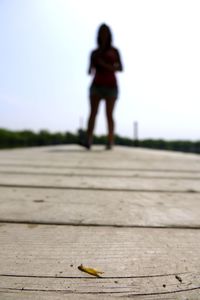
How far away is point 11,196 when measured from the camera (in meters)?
0.99

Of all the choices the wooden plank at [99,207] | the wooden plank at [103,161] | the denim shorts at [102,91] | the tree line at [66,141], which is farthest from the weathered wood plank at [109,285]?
the tree line at [66,141]

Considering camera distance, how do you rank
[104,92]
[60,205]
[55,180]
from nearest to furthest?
[60,205], [55,180], [104,92]

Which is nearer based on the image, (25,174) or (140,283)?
(140,283)

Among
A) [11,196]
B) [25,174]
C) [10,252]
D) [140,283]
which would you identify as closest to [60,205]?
[11,196]

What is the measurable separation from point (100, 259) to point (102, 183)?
2.55 ft

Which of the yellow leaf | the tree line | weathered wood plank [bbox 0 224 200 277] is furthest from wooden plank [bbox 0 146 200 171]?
the tree line

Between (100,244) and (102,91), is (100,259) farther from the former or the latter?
(102,91)

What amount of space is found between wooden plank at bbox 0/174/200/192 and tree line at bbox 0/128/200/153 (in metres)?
5.70

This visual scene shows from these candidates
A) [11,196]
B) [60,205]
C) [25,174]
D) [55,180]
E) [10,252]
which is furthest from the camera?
[25,174]

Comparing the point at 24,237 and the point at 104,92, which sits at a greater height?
the point at 104,92

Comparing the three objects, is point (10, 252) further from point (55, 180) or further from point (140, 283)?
point (55, 180)

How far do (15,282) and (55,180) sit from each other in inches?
35.7

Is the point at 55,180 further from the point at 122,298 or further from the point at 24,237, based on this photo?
the point at 122,298

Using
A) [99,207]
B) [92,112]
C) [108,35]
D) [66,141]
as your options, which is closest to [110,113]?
[92,112]
